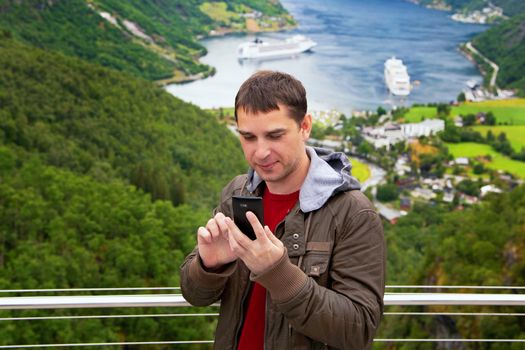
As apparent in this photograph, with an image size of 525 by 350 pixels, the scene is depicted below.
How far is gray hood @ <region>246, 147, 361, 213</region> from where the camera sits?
4.39 feet

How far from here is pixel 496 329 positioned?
30.7 ft

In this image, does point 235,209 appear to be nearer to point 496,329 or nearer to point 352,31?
point 496,329

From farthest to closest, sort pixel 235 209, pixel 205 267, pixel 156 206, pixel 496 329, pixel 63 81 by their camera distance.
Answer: pixel 63 81
pixel 156 206
pixel 496 329
pixel 205 267
pixel 235 209

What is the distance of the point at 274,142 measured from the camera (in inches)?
53.2

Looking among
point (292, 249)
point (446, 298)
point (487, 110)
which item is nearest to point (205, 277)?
point (292, 249)

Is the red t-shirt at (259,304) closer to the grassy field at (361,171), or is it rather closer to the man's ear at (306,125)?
the man's ear at (306,125)

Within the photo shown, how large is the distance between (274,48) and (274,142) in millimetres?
55916

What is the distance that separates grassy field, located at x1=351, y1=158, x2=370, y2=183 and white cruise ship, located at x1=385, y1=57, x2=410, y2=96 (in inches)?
396

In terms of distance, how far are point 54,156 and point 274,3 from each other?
5514cm

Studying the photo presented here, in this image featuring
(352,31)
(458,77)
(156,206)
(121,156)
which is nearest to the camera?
(156,206)

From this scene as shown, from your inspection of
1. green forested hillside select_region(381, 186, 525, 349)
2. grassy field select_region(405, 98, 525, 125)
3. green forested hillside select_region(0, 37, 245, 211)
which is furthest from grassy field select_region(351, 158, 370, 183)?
green forested hillside select_region(381, 186, 525, 349)

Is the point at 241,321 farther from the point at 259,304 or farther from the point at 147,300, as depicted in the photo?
the point at 147,300

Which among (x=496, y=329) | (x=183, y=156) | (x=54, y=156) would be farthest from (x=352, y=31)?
(x=496, y=329)

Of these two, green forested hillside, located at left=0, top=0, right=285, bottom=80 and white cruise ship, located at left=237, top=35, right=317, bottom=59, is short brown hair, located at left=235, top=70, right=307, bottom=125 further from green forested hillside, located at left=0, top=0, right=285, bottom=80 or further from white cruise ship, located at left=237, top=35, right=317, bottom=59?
white cruise ship, located at left=237, top=35, right=317, bottom=59
